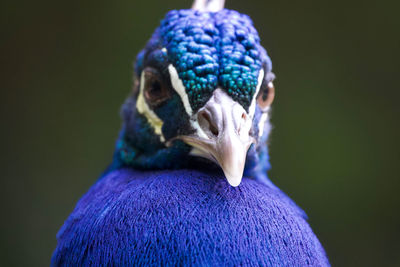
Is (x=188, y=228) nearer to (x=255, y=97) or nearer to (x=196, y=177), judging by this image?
(x=196, y=177)

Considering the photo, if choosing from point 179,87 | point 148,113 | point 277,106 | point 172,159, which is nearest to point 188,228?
point 172,159

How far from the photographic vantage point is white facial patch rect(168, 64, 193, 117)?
175 cm

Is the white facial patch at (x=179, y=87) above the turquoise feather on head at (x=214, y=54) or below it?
below

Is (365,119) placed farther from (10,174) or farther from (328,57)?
(10,174)

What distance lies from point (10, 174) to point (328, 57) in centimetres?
350

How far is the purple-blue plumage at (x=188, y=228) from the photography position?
1513 millimetres

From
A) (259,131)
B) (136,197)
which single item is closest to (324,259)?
(259,131)

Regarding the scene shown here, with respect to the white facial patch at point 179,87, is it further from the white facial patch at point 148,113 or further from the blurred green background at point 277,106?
the blurred green background at point 277,106

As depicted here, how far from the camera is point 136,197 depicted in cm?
167

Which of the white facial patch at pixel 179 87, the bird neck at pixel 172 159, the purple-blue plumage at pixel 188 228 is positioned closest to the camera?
the purple-blue plumage at pixel 188 228

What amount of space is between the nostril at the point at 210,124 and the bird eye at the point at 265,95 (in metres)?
0.34

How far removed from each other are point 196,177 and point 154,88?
1.36 ft

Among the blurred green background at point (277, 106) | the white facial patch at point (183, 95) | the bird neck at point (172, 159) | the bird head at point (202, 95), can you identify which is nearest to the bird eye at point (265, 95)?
the bird head at point (202, 95)

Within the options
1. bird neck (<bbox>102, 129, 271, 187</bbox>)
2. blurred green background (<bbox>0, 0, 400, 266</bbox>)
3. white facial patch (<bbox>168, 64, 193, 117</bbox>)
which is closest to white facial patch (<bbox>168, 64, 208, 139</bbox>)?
white facial patch (<bbox>168, 64, 193, 117</bbox>)
